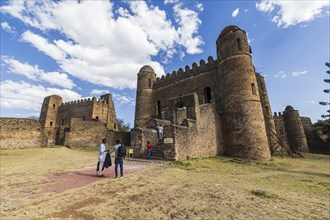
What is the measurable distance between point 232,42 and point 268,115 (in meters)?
10.0

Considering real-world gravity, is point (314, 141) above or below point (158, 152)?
above

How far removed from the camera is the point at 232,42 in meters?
16.2

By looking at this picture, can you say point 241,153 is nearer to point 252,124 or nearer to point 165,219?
point 252,124

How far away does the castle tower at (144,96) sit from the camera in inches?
925

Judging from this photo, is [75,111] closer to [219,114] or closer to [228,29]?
[219,114]

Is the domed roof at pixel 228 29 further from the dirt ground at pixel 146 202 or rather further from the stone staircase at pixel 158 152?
the dirt ground at pixel 146 202

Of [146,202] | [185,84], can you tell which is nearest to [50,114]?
[185,84]

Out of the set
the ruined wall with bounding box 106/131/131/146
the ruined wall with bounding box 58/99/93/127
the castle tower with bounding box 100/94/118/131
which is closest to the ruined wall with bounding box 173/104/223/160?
the ruined wall with bounding box 106/131/131/146

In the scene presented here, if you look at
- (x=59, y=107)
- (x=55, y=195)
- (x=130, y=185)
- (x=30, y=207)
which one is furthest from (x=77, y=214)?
(x=59, y=107)

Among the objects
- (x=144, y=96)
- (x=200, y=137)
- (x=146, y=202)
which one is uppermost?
(x=144, y=96)

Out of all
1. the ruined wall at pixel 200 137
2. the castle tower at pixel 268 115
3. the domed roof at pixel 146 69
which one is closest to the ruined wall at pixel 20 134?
the domed roof at pixel 146 69

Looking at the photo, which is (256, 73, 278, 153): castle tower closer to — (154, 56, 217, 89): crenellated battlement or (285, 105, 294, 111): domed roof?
(154, 56, 217, 89): crenellated battlement

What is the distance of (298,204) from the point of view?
4.38 m

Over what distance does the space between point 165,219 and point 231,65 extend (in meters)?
15.2
